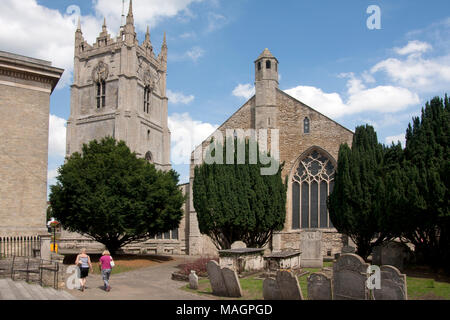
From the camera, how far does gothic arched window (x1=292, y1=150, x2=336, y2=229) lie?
25.4 m

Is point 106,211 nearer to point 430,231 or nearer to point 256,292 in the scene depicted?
point 256,292

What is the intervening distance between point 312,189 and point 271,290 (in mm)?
15681

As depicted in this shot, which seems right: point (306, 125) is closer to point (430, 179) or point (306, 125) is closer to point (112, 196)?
point (430, 179)

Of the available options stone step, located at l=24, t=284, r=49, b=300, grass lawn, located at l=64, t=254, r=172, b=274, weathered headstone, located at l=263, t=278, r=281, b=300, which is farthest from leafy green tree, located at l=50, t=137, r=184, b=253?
weathered headstone, located at l=263, t=278, r=281, b=300

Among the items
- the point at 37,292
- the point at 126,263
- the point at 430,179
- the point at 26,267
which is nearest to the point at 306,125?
the point at 430,179

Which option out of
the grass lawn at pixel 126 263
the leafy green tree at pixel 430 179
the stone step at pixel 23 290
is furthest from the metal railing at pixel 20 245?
the leafy green tree at pixel 430 179

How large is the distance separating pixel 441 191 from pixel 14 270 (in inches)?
563

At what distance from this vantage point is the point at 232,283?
11.7 metres

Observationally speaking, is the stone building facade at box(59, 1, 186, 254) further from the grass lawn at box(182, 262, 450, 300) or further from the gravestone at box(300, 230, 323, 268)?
the grass lawn at box(182, 262, 450, 300)

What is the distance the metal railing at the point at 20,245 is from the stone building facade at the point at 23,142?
54cm

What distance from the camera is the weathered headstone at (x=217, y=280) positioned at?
12.0 metres

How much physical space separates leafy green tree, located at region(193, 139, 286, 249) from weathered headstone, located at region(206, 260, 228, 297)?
761 cm

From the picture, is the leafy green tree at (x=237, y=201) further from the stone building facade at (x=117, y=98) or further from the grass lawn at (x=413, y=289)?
the stone building facade at (x=117, y=98)
